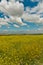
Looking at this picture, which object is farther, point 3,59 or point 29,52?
A: point 29,52

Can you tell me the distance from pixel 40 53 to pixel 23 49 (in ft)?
3.85

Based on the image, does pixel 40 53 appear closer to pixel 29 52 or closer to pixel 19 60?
Result: pixel 29 52

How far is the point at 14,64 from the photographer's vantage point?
38.5 feet

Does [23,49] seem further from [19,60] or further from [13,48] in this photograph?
[19,60]

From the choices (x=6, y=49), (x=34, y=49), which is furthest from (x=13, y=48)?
(x=34, y=49)

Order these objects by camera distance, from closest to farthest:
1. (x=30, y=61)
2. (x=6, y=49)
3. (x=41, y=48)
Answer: (x=30, y=61) < (x=6, y=49) < (x=41, y=48)

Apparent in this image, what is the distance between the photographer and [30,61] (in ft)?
41.9

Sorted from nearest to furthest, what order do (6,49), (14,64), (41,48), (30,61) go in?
(14,64) < (30,61) < (6,49) < (41,48)

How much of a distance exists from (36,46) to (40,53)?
4.36 feet

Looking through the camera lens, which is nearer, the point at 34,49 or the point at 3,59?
the point at 3,59

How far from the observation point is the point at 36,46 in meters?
15.4

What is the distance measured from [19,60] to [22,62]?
0.22 metres

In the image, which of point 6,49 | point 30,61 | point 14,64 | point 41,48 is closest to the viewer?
point 14,64

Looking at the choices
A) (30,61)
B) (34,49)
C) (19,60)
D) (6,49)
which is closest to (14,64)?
(19,60)
